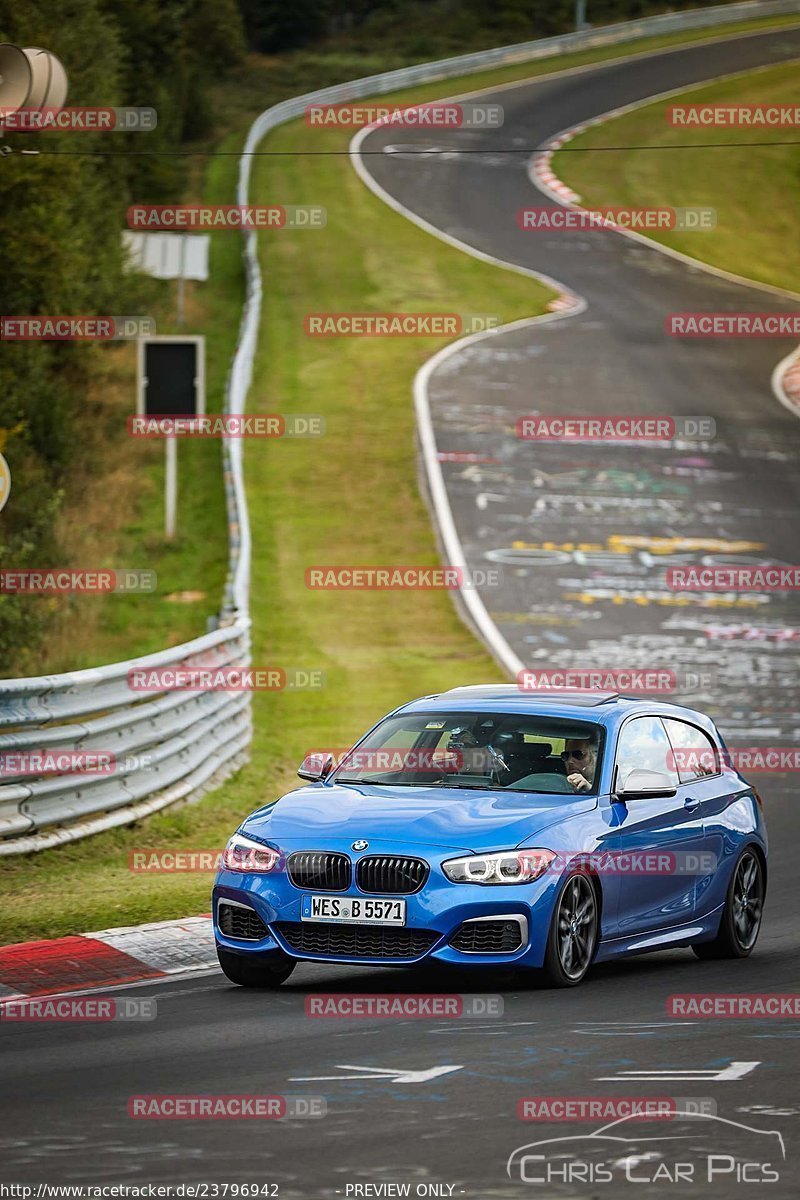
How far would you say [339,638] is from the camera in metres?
26.5

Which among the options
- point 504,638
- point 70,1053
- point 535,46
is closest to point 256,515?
point 504,638

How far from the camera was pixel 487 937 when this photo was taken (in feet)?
31.9

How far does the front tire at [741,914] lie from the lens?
1177 centimetres

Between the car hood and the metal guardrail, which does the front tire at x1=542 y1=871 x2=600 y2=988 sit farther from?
the metal guardrail

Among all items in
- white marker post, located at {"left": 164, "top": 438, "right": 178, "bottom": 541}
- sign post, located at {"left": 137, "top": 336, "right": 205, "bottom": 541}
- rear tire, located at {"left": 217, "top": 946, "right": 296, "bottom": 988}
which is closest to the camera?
rear tire, located at {"left": 217, "top": 946, "right": 296, "bottom": 988}

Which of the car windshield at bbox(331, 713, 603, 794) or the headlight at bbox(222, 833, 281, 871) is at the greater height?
the car windshield at bbox(331, 713, 603, 794)

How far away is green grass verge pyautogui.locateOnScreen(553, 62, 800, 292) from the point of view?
55.4 m

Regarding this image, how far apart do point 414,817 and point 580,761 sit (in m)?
1.35

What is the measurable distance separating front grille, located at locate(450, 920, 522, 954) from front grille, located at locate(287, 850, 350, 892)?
61 centimetres

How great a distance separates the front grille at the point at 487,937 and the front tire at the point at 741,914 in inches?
88.3

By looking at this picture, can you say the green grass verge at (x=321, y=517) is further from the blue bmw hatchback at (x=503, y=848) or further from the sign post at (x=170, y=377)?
the sign post at (x=170, y=377)

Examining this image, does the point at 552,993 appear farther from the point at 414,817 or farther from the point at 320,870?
the point at 320,870

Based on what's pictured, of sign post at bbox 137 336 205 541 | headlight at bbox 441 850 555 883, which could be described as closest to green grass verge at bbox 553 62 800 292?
sign post at bbox 137 336 205 541

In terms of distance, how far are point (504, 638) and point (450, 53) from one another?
64999mm
